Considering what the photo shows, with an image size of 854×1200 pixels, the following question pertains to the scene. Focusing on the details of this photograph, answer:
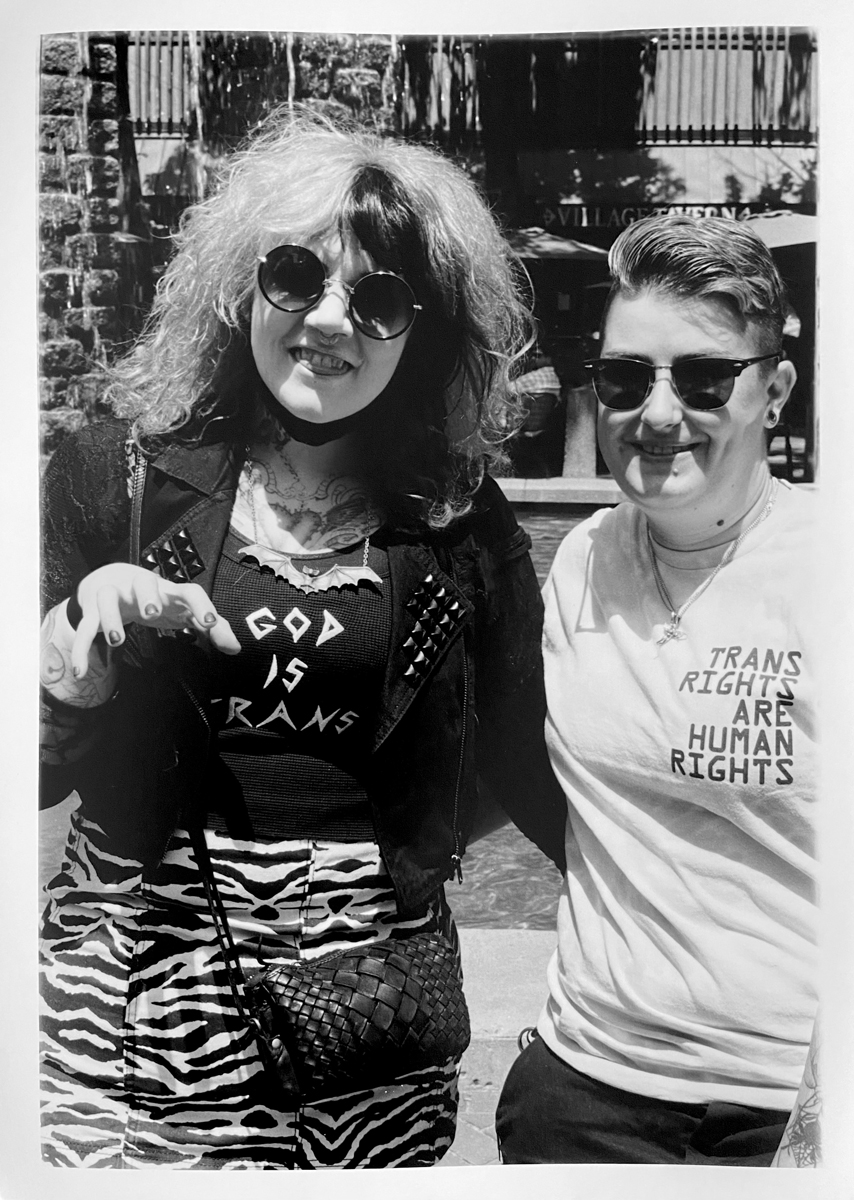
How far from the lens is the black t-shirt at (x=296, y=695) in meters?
2.38

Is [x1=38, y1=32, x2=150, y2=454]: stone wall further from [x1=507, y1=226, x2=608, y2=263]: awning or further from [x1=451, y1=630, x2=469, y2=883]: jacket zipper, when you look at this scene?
[x1=451, y1=630, x2=469, y2=883]: jacket zipper

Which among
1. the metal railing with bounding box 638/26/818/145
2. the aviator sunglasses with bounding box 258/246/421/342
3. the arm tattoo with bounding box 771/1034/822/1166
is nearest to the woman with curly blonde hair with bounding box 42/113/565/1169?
the aviator sunglasses with bounding box 258/246/421/342

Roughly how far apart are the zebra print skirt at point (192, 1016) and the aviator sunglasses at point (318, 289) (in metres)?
1.19

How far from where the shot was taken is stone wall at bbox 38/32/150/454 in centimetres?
Answer: 255

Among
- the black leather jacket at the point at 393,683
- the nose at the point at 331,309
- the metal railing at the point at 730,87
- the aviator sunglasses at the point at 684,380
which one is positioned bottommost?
the black leather jacket at the point at 393,683

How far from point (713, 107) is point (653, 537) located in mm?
1057

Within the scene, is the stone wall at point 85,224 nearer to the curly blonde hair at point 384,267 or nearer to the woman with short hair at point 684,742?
the curly blonde hair at point 384,267

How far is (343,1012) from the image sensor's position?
2377 millimetres

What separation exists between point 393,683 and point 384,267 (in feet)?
3.06

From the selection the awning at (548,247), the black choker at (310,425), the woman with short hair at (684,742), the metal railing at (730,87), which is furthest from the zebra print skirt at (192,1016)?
the metal railing at (730,87)

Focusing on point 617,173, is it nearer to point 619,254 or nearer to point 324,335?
point 619,254

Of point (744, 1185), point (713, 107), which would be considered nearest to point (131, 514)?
point (713, 107)

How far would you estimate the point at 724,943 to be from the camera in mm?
2490

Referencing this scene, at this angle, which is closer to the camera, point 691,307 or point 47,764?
point 691,307
